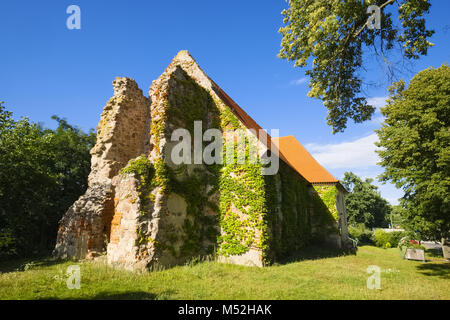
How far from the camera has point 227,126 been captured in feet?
36.2

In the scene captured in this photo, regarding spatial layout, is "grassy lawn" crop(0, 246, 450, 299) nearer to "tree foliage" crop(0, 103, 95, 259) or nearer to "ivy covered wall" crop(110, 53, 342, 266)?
"ivy covered wall" crop(110, 53, 342, 266)

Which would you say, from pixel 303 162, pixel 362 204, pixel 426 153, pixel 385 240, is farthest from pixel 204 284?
pixel 362 204

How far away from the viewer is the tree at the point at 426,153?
333 inches

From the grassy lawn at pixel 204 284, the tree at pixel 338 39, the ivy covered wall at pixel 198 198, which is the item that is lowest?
the grassy lawn at pixel 204 284

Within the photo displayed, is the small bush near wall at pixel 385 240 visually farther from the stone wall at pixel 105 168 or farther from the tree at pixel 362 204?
the stone wall at pixel 105 168

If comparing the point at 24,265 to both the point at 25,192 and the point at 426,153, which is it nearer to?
the point at 25,192

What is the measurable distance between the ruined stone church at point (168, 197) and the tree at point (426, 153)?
5.60 m

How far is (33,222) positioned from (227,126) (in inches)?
406

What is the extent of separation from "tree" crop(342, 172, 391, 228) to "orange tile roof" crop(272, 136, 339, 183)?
2595 cm

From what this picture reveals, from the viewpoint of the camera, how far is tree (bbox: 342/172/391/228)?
39.3 meters

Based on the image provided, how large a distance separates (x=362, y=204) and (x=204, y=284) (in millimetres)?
41809

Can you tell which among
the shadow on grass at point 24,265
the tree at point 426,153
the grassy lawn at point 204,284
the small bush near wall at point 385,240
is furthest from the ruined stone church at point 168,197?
the small bush near wall at point 385,240

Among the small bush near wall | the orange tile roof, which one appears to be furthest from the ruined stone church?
the small bush near wall

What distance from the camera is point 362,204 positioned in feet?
130
